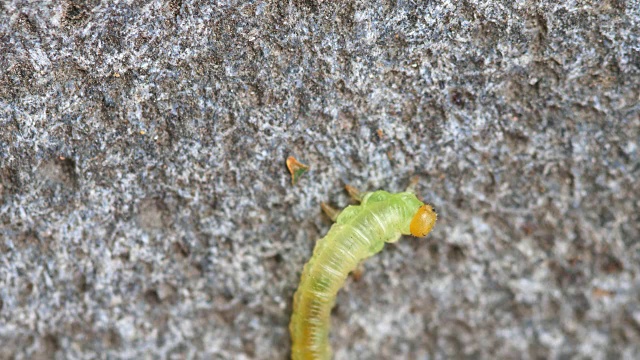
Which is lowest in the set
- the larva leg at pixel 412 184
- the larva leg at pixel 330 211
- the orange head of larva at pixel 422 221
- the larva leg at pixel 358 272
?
the larva leg at pixel 358 272

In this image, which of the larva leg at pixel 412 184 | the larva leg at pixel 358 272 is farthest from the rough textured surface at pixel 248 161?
the larva leg at pixel 358 272

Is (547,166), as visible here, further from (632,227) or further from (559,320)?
(559,320)

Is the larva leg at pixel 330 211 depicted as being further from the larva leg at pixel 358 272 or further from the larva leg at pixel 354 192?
the larva leg at pixel 358 272

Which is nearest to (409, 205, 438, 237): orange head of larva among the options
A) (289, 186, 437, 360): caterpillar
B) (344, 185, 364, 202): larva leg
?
(289, 186, 437, 360): caterpillar

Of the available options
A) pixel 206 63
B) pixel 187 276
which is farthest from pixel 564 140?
pixel 187 276

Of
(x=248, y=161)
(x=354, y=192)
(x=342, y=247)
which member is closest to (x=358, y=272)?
(x=342, y=247)

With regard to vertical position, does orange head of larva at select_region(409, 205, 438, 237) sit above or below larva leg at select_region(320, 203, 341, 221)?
below

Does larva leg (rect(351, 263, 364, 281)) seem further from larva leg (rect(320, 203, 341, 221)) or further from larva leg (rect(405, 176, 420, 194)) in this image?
larva leg (rect(405, 176, 420, 194))
